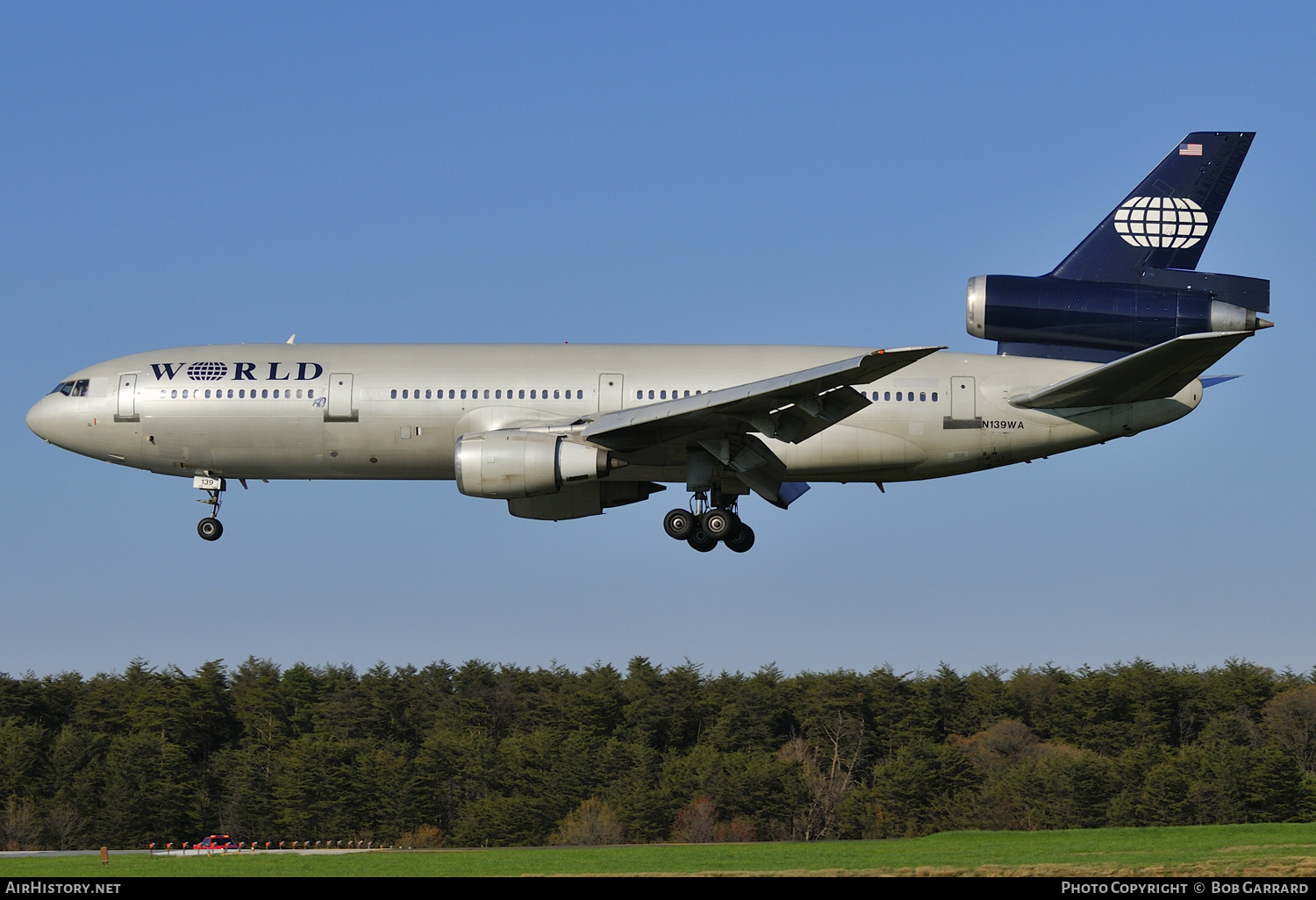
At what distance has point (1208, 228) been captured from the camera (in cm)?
3644

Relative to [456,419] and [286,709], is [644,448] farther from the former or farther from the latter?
[286,709]

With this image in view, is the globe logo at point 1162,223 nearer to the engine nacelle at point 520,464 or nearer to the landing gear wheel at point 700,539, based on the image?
→ the landing gear wheel at point 700,539

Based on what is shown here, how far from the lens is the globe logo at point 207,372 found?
35.4 m

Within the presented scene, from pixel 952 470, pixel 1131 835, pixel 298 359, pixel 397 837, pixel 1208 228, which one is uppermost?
pixel 1208 228

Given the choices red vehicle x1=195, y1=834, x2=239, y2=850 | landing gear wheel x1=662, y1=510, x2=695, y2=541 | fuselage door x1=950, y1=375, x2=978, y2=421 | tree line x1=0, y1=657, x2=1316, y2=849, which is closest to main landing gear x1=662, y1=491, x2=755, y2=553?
landing gear wheel x1=662, y1=510, x2=695, y2=541

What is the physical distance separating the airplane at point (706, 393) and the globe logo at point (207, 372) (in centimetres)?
5

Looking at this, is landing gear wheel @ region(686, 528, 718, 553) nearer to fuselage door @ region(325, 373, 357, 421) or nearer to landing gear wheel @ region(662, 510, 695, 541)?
landing gear wheel @ region(662, 510, 695, 541)

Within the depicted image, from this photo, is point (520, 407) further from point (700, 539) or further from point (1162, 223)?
point (1162, 223)

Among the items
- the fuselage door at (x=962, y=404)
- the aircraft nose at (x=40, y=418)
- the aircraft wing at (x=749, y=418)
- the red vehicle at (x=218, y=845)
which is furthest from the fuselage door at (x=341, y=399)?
the red vehicle at (x=218, y=845)

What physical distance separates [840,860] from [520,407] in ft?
40.7

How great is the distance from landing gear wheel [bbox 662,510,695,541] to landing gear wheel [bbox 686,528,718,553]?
0.40ft

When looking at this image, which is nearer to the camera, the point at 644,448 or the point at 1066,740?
the point at 644,448
